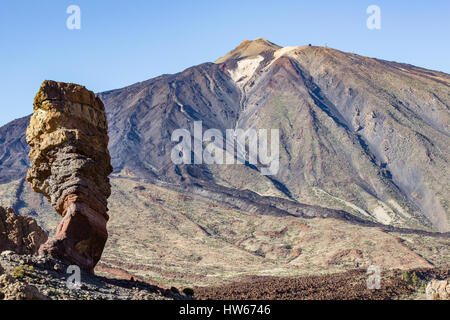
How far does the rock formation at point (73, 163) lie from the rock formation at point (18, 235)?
10.8ft

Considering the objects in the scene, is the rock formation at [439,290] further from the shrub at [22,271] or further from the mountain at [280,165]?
the mountain at [280,165]

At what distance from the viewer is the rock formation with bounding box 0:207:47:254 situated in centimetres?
2319

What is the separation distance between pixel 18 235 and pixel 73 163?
5.65 metres

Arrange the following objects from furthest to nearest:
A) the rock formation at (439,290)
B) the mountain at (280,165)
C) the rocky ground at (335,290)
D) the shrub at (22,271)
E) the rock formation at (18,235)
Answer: the mountain at (280,165) → the rocky ground at (335,290) → the rock formation at (18,235) → the rock formation at (439,290) → the shrub at (22,271)

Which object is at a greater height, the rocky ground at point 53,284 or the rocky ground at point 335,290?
the rocky ground at point 53,284

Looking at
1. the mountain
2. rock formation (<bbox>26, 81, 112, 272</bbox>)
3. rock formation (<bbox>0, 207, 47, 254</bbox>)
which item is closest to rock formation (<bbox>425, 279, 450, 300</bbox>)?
rock formation (<bbox>26, 81, 112, 272</bbox>)

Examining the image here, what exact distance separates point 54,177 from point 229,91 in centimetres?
13228

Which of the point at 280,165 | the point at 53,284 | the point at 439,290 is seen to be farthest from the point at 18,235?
the point at 280,165

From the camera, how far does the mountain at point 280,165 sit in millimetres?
58094

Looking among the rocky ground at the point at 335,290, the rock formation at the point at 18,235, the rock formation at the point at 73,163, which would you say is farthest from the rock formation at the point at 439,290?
the rock formation at the point at 18,235

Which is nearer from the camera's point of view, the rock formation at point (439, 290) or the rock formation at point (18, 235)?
the rock formation at point (439, 290)

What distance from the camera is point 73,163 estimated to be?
20141 millimetres

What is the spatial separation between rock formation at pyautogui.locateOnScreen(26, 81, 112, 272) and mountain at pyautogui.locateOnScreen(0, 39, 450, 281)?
22.3m
